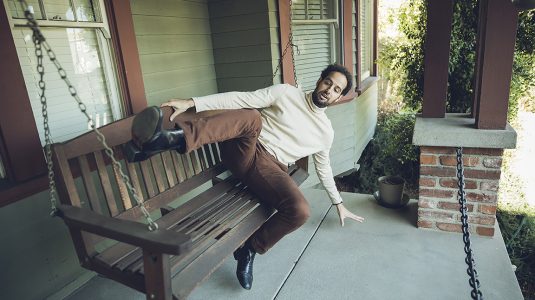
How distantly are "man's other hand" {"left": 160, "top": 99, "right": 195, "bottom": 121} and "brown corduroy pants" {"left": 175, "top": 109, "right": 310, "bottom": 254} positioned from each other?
0.07 meters

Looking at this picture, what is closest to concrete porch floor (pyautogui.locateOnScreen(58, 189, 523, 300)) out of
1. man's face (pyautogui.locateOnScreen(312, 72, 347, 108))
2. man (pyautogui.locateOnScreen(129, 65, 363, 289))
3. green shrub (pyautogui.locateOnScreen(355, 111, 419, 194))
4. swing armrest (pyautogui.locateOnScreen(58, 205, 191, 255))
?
man (pyautogui.locateOnScreen(129, 65, 363, 289))

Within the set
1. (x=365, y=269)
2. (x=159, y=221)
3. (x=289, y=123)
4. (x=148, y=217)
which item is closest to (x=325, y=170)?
(x=289, y=123)

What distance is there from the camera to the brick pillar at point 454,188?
2.32 meters

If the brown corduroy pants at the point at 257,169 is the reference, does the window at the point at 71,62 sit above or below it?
above

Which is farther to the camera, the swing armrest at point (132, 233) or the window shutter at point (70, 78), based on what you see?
the window shutter at point (70, 78)

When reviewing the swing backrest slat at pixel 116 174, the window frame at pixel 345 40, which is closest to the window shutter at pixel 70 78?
the swing backrest slat at pixel 116 174

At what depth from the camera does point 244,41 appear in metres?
3.48

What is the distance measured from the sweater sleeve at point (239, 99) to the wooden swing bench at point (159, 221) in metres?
0.42

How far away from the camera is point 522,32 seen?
380 centimetres

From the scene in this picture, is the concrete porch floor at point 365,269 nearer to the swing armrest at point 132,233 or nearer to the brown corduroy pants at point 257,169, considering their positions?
the brown corduroy pants at point 257,169

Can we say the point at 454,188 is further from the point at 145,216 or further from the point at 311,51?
the point at 311,51

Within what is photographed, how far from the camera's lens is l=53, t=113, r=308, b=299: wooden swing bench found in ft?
4.28

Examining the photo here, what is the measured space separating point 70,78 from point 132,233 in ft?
4.93

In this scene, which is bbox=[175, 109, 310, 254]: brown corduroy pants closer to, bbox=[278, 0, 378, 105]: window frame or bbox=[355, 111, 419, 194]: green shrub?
bbox=[278, 0, 378, 105]: window frame
